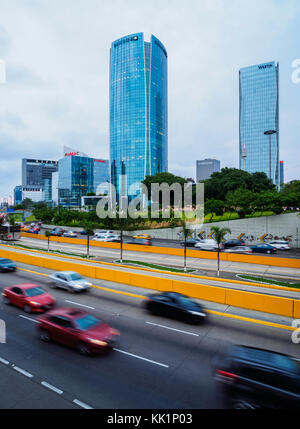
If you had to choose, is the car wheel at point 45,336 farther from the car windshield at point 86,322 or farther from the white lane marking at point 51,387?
the white lane marking at point 51,387

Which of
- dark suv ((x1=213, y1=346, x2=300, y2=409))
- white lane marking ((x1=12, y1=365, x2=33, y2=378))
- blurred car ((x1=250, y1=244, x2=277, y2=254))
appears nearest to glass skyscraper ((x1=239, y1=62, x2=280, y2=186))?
blurred car ((x1=250, y1=244, x2=277, y2=254))

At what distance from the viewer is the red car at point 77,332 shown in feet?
27.2

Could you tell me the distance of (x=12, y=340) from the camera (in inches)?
368

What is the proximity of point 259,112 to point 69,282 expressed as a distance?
166 metres

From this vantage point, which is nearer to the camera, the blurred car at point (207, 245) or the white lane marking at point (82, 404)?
the white lane marking at point (82, 404)

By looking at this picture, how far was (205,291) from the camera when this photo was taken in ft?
48.0

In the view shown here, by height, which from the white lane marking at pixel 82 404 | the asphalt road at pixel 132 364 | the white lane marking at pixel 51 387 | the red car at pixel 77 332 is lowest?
the asphalt road at pixel 132 364

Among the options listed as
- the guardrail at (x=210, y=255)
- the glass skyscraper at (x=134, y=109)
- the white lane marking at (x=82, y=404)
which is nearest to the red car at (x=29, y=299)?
the white lane marking at (x=82, y=404)

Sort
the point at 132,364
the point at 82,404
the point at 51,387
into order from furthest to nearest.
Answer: the point at 132,364, the point at 51,387, the point at 82,404

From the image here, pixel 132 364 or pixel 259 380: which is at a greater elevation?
pixel 259 380

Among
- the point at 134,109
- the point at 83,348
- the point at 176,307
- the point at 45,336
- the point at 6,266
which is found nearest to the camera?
the point at 83,348

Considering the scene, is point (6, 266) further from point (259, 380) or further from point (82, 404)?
point (259, 380)

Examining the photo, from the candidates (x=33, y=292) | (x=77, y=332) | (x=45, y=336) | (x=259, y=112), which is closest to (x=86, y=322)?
(x=77, y=332)

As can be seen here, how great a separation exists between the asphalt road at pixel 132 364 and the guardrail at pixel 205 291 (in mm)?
1923
